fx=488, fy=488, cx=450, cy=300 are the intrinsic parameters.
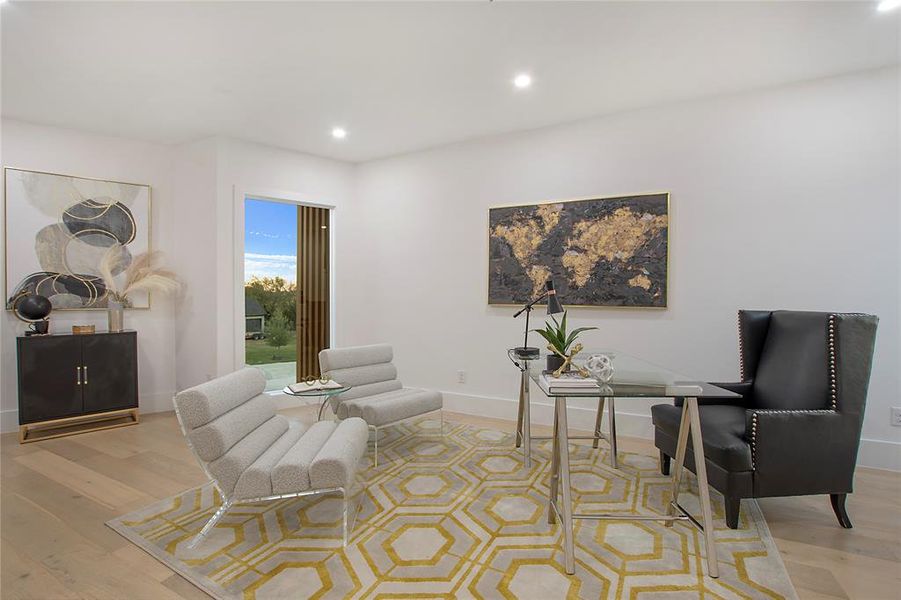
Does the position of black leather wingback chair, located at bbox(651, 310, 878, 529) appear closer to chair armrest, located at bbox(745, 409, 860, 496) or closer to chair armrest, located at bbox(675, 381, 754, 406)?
chair armrest, located at bbox(745, 409, 860, 496)

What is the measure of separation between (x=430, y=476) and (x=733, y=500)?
1.82m

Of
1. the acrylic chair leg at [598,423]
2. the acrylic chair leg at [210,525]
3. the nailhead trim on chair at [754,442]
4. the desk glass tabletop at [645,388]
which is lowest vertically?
the acrylic chair leg at [210,525]

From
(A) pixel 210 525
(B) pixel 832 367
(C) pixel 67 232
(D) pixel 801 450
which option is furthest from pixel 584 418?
(C) pixel 67 232

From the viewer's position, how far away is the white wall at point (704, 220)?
137 inches

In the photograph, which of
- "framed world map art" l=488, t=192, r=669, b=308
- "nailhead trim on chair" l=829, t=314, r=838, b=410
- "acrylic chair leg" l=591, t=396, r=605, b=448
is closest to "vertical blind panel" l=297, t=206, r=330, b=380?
"framed world map art" l=488, t=192, r=669, b=308

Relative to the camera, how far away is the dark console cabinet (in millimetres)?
4191

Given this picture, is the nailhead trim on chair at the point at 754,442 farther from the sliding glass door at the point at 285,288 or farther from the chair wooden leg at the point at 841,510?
the sliding glass door at the point at 285,288

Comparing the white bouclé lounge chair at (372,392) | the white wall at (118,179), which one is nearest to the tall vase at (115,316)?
the white wall at (118,179)

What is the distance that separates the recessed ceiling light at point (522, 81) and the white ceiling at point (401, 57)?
6 centimetres

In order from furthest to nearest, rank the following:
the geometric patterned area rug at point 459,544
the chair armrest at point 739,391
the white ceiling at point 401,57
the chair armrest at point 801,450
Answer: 1. the chair armrest at point 739,391
2. the white ceiling at point 401,57
3. the chair armrest at point 801,450
4. the geometric patterned area rug at point 459,544

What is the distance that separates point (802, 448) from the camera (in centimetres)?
261

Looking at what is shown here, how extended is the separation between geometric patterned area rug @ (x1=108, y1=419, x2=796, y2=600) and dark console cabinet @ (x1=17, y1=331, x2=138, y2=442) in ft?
7.11

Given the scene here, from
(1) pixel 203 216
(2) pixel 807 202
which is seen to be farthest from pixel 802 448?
(1) pixel 203 216

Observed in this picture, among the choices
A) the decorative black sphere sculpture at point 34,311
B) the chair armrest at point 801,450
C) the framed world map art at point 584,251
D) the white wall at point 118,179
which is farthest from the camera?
the white wall at point 118,179
